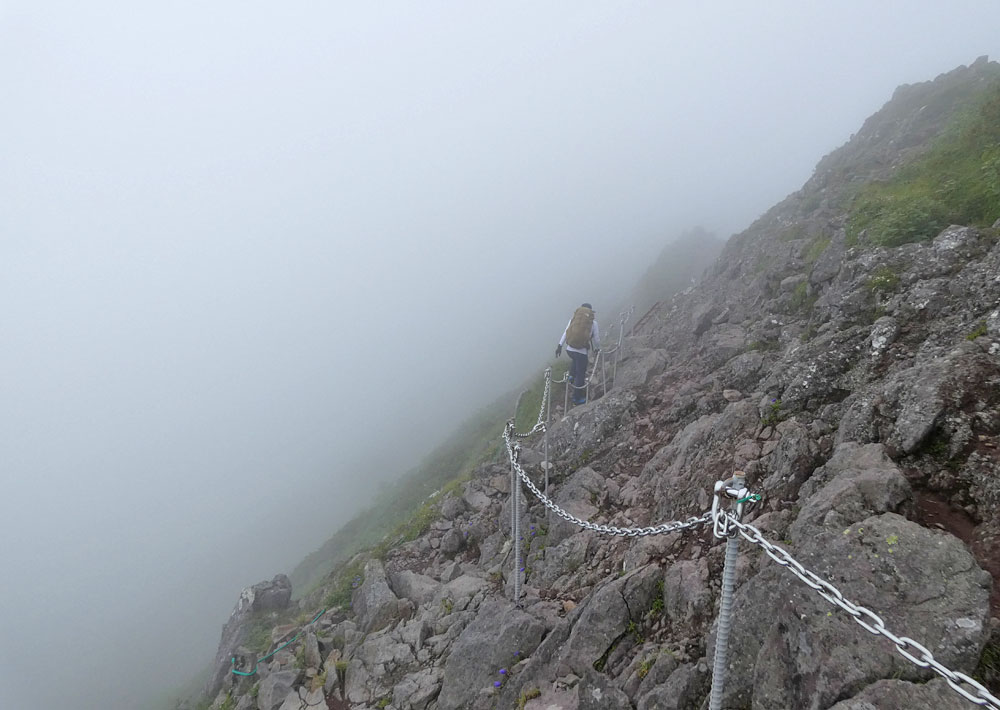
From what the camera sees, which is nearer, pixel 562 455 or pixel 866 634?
pixel 866 634

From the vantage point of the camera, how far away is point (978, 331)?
6.35 metres

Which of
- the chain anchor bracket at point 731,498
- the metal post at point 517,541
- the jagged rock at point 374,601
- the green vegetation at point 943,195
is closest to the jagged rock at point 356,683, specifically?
the jagged rock at point 374,601

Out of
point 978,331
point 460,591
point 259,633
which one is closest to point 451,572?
point 460,591

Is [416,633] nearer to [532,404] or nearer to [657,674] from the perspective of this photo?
[657,674]

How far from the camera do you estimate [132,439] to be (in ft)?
452

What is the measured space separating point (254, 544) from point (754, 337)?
6310cm

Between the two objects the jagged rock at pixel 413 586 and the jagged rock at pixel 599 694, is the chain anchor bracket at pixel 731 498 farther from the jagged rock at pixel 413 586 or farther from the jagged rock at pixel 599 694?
the jagged rock at pixel 413 586

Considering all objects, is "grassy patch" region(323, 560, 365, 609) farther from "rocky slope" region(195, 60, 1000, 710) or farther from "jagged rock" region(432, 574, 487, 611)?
"jagged rock" region(432, 574, 487, 611)

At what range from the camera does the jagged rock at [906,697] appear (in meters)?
3.52

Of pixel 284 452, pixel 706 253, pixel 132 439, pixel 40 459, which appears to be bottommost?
pixel 706 253

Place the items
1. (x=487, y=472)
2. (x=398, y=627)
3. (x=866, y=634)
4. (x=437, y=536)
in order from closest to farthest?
(x=866, y=634) → (x=398, y=627) → (x=437, y=536) → (x=487, y=472)

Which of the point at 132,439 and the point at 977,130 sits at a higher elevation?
the point at 132,439

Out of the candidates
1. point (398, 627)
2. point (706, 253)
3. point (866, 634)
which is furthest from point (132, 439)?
point (866, 634)

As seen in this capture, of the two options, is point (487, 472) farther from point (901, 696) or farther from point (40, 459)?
point (40, 459)
